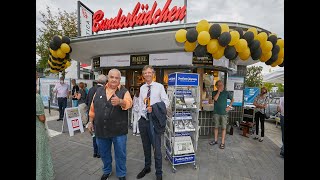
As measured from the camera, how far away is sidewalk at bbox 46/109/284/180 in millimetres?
3045

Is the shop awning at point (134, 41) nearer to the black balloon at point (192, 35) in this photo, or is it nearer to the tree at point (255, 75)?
the black balloon at point (192, 35)

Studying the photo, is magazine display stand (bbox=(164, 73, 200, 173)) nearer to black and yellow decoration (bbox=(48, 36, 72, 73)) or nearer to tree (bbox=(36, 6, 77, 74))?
black and yellow decoration (bbox=(48, 36, 72, 73))

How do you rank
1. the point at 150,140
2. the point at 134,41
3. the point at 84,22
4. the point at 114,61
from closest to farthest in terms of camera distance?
the point at 150,140 < the point at 134,41 < the point at 114,61 < the point at 84,22

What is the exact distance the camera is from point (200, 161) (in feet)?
11.9

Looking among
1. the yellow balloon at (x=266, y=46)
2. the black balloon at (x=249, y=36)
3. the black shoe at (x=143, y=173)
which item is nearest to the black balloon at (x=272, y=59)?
the yellow balloon at (x=266, y=46)

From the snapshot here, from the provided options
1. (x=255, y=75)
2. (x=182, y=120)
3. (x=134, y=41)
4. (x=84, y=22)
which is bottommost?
(x=182, y=120)

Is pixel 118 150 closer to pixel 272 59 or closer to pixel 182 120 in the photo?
pixel 182 120

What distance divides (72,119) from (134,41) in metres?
3.31

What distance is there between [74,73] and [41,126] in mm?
17136

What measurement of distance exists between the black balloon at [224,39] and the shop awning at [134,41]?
34.1 inches

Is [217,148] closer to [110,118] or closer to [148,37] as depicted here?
[110,118]

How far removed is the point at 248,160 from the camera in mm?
3766

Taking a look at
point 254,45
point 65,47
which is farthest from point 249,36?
point 65,47
